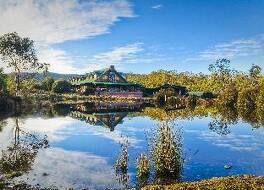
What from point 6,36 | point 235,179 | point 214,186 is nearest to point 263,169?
point 235,179

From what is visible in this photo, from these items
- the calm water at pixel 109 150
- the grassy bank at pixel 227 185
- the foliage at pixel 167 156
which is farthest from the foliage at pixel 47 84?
the grassy bank at pixel 227 185

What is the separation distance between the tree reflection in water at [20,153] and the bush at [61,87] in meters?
100.0

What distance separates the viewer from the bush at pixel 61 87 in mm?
145625

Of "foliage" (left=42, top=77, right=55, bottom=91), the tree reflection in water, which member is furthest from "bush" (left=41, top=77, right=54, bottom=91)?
the tree reflection in water

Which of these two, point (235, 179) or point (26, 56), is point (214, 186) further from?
point (26, 56)

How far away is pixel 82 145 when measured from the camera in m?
39.0

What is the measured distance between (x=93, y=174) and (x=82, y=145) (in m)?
12.8

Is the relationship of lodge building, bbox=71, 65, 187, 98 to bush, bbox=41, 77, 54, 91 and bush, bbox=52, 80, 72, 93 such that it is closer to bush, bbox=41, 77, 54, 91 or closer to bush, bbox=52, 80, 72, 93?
bush, bbox=52, 80, 72, 93

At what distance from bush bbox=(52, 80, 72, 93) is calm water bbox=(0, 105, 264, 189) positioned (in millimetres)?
86450

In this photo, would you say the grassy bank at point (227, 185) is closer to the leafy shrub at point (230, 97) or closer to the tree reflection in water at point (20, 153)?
the tree reflection in water at point (20, 153)

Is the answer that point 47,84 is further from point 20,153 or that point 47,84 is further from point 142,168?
point 142,168

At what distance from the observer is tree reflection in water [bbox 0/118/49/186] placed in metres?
26.3

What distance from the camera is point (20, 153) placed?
107 ft

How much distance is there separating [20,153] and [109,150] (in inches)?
294
